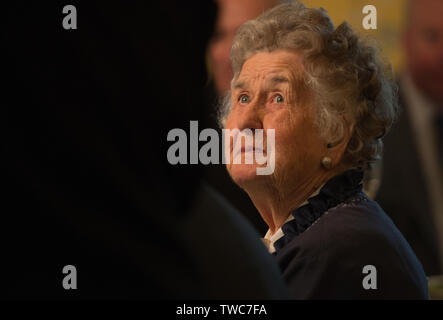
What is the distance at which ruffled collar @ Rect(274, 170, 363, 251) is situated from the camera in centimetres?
172

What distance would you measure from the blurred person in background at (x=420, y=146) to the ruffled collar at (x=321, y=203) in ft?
7.84

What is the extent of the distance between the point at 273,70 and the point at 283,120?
168 millimetres

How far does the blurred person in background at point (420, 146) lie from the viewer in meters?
4.15

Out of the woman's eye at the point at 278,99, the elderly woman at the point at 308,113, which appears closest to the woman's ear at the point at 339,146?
the elderly woman at the point at 308,113

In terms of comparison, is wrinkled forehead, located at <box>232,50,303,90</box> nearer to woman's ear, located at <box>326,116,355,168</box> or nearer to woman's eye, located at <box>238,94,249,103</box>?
woman's eye, located at <box>238,94,249,103</box>

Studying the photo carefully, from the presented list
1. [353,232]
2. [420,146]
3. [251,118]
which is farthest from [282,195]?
[420,146]

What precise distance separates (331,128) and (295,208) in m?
0.26

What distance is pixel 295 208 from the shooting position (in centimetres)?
183

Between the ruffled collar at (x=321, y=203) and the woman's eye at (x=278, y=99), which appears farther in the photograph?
the woman's eye at (x=278, y=99)

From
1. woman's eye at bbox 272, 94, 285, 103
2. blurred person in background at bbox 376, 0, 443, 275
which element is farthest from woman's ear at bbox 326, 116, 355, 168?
blurred person in background at bbox 376, 0, 443, 275

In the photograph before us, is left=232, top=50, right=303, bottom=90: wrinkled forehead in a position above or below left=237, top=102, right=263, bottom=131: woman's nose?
above

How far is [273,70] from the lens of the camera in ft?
6.18

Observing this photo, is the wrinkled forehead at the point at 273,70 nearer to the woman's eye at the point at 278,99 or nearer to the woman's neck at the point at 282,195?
the woman's eye at the point at 278,99
